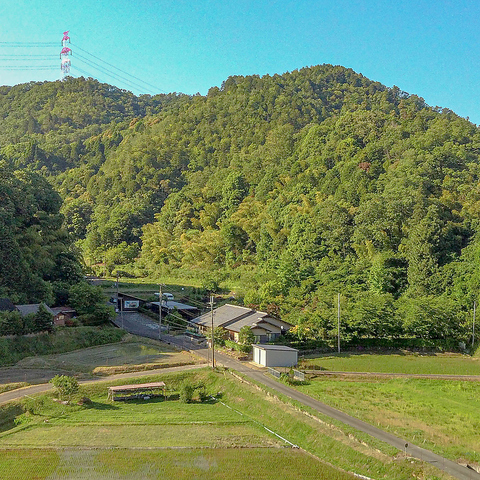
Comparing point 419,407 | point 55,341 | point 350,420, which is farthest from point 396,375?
point 55,341

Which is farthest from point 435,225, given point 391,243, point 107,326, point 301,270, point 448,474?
point 448,474

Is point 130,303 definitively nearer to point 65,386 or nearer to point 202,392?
point 202,392

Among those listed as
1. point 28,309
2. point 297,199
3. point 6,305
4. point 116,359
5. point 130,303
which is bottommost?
point 116,359

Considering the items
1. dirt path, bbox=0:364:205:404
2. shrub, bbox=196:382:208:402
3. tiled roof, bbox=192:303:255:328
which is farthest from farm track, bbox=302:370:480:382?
tiled roof, bbox=192:303:255:328

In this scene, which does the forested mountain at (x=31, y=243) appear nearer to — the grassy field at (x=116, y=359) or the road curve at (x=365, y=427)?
the grassy field at (x=116, y=359)

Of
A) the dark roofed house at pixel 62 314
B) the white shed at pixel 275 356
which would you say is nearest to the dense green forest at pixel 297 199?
the white shed at pixel 275 356

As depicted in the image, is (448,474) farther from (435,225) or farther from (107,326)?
(435,225)
